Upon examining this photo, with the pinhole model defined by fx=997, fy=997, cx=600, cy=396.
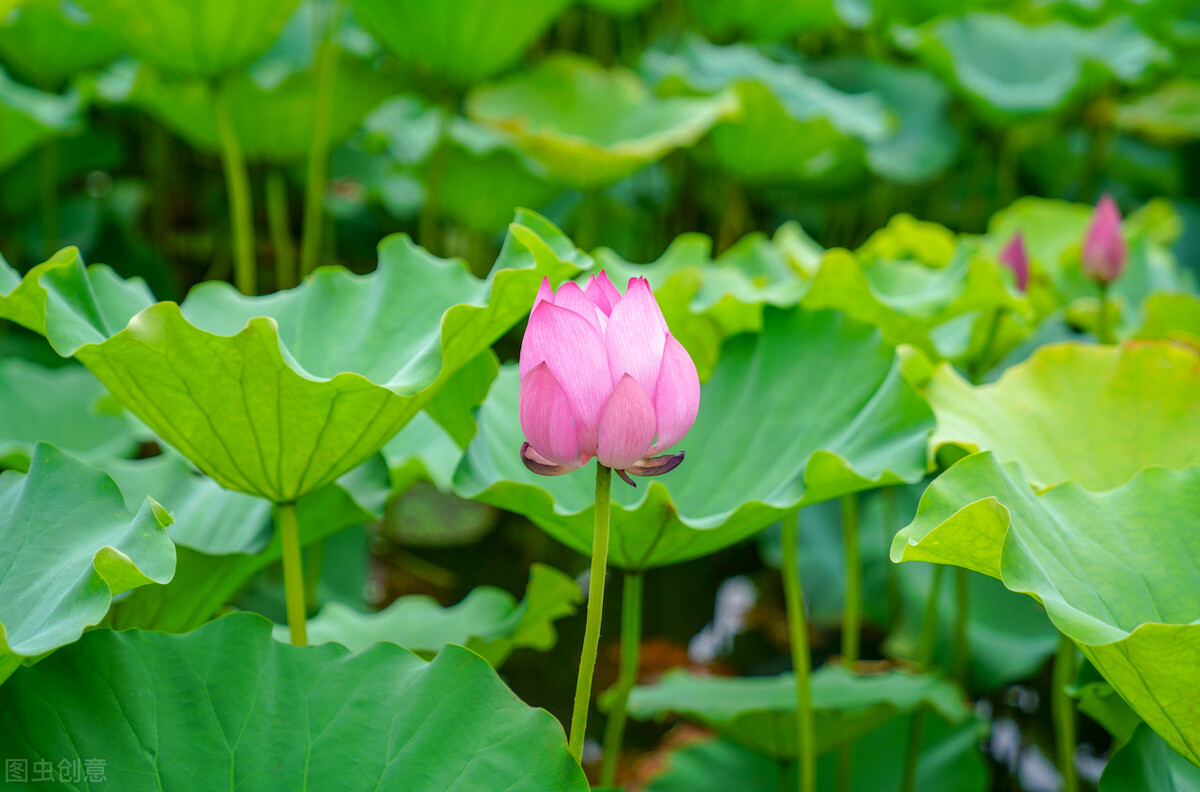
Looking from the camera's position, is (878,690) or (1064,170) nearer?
(878,690)

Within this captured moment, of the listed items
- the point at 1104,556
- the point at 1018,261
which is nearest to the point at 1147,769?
the point at 1104,556

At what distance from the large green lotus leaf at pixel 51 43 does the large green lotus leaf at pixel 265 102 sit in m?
0.09

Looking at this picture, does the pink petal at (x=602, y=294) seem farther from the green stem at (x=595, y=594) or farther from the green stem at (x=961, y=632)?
the green stem at (x=961, y=632)

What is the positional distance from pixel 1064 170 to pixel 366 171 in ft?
6.36

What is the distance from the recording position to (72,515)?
72 cm

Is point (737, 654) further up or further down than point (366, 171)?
further down

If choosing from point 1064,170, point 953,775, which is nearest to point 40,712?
point 953,775

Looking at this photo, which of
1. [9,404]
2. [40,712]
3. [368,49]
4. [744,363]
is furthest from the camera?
[368,49]

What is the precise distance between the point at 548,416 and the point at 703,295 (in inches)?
26.6

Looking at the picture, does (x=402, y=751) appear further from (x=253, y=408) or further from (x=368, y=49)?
(x=368, y=49)

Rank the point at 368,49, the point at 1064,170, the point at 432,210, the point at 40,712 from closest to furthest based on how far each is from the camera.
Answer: the point at 40,712 → the point at 432,210 → the point at 368,49 → the point at 1064,170

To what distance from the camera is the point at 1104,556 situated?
72cm

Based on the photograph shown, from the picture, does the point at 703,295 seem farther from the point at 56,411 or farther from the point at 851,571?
the point at 56,411

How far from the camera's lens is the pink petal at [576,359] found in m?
0.58
